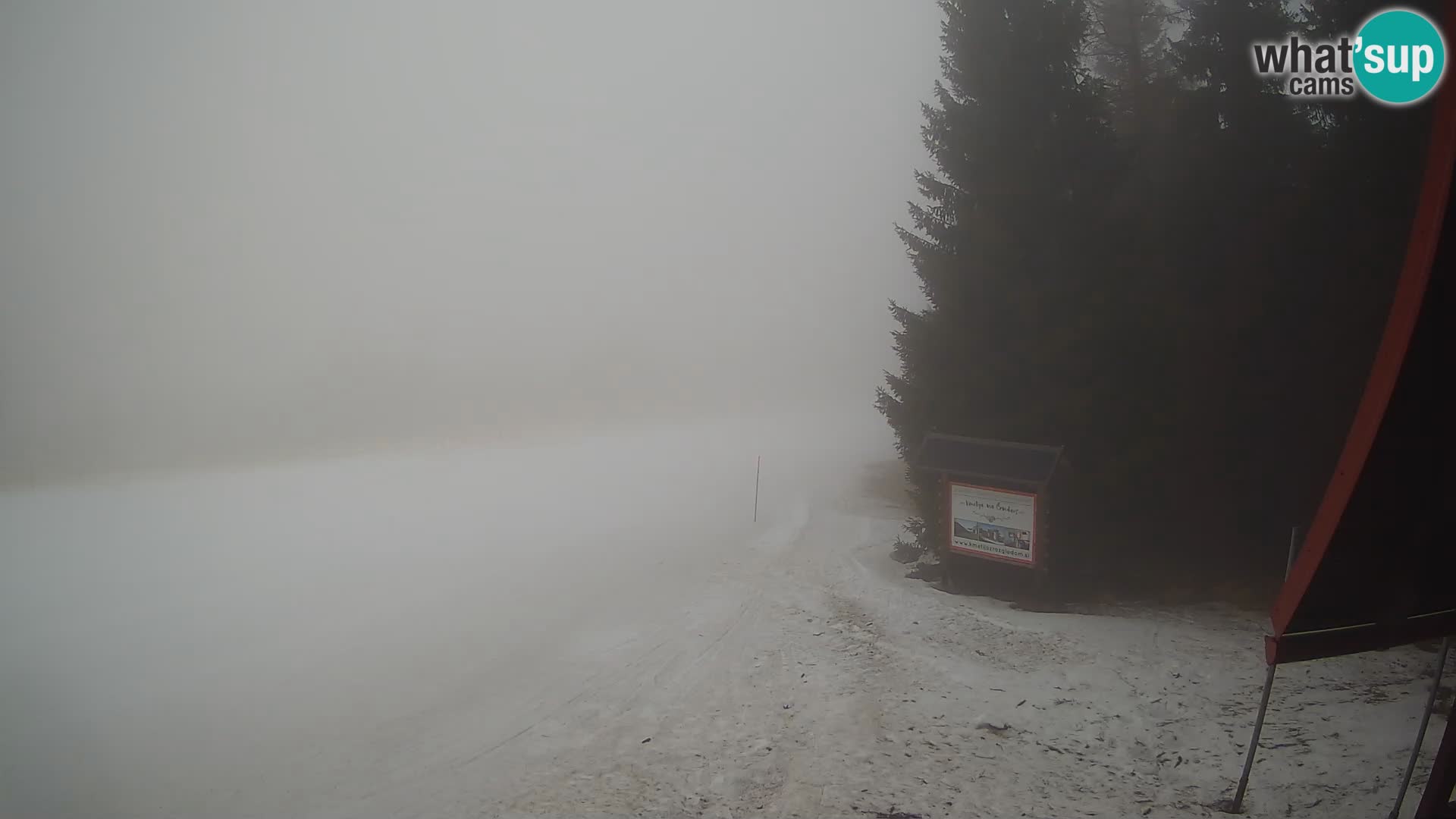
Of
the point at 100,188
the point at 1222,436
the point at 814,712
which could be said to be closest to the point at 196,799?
the point at 814,712

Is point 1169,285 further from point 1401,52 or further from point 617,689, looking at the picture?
point 617,689

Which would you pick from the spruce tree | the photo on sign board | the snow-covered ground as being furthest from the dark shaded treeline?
the snow-covered ground

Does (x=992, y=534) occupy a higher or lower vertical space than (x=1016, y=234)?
lower

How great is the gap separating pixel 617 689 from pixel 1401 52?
A: 29.2 feet

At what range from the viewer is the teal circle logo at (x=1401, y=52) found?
209 inches

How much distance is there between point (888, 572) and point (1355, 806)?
6.58 meters

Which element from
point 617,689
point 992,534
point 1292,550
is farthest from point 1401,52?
point 617,689

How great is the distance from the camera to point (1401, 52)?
5367 millimetres

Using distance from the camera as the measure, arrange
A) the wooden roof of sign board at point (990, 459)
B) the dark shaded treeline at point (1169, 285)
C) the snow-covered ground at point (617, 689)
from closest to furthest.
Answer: the snow-covered ground at point (617, 689) < the dark shaded treeline at point (1169, 285) < the wooden roof of sign board at point (990, 459)

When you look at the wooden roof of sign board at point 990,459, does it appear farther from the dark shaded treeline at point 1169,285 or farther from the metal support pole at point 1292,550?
the metal support pole at point 1292,550

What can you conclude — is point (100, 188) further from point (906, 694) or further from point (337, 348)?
point (906, 694)

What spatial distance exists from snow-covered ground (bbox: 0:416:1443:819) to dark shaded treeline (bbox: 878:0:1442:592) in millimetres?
1553

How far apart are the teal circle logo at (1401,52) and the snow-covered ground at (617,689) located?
190 inches

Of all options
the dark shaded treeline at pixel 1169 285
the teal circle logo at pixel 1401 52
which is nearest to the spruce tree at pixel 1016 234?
the dark shaded treeline at pixel 1169 285
